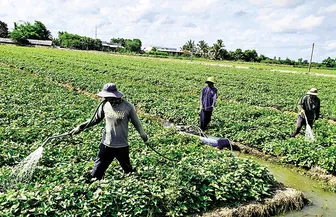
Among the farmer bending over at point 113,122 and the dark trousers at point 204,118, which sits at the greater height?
the farmer bending over at point 113,122

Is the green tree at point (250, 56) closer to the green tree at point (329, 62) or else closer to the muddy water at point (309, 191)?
the green tree at point (329, 62)

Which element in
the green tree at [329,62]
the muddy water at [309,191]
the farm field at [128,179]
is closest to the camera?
the farm field at [128,179]

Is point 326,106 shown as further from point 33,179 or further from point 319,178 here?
point 33,179

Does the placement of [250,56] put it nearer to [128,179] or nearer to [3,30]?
[3,30]

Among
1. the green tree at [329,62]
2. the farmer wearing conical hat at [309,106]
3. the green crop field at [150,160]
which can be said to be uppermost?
the green tree at [329,62]

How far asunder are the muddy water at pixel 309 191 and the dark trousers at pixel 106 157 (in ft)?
11.8

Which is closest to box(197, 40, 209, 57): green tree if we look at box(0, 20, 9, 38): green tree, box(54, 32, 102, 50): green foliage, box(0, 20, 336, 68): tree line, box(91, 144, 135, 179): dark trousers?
box(0, 20, 336, 68): tree line

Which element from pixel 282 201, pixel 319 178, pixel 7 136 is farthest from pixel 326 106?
pixel 7 136

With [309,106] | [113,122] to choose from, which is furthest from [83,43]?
[113,122]

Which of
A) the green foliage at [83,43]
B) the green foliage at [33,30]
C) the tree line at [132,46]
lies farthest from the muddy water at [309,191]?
the green foliage at [33,30]

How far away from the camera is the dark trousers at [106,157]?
5.71 meters

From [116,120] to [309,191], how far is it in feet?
17.6

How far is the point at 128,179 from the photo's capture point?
6035 millimetres

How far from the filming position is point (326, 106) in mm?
17688
